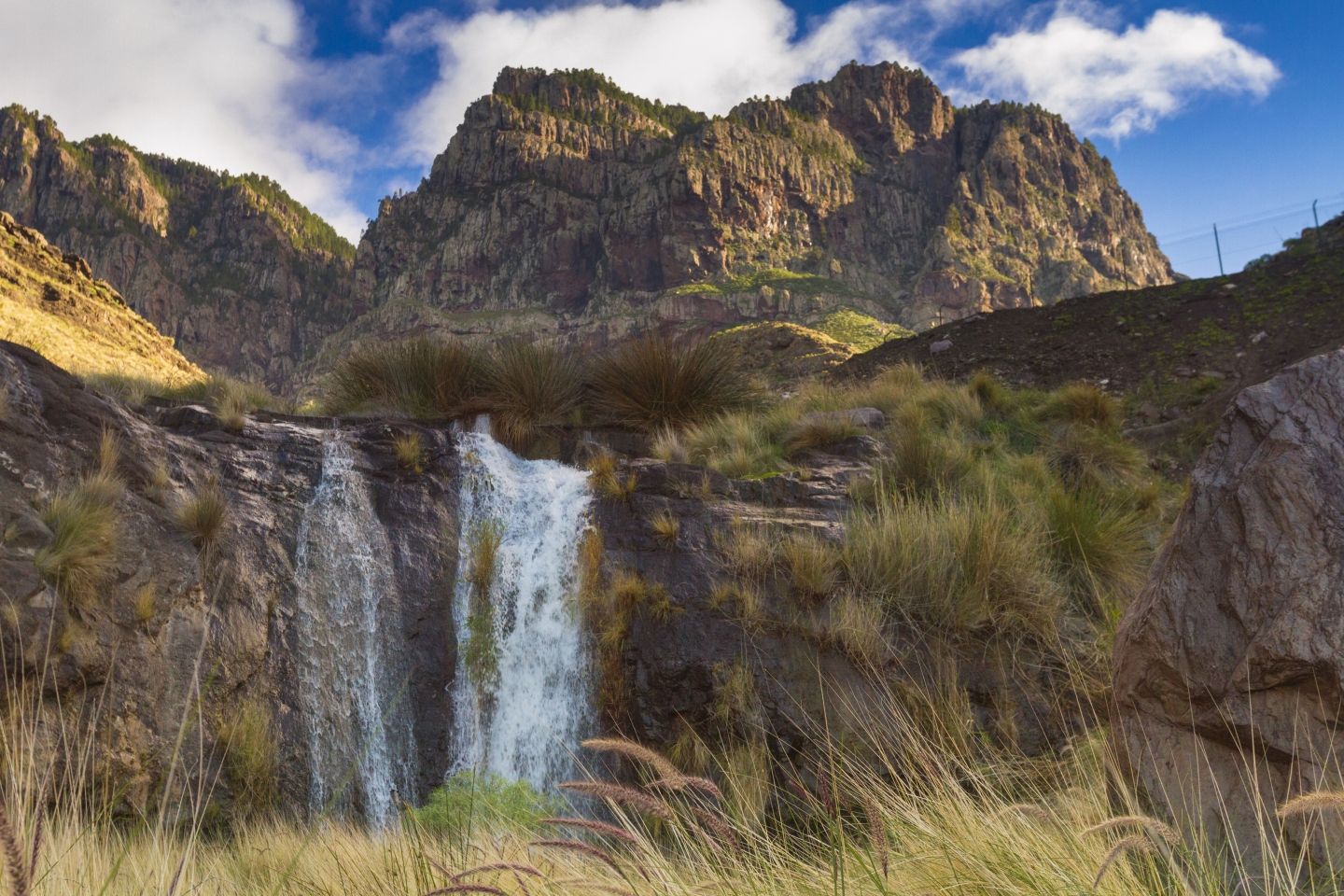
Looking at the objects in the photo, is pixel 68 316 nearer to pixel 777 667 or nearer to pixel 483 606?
pixel 483 606

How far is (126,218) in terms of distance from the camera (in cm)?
9369

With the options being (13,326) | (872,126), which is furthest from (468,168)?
(13,326)

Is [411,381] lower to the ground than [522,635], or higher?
higher

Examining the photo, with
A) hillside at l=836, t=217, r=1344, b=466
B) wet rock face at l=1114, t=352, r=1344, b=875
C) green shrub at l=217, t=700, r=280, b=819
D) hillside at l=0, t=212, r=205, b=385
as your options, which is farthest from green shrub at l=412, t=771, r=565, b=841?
hillside at l=0, t=212, r=205, b=385

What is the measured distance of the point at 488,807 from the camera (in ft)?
12.1

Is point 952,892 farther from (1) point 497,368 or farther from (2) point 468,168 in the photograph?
(2) point 468,168

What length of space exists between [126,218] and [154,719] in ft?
386

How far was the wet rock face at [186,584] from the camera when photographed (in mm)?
4230

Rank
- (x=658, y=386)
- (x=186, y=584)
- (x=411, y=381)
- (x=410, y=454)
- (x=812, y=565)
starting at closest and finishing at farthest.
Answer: (x=186, y=584) < (x=812, y=565) < (x=410, y=454) < (x=411, y=381) < (x=658, y=386)

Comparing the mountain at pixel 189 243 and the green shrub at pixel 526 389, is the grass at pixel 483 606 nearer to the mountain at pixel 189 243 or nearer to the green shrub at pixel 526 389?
the green shrub at pixel 526 389

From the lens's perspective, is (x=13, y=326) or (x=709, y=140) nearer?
(x=13, y=326)

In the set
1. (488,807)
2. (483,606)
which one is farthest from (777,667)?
(483,606)

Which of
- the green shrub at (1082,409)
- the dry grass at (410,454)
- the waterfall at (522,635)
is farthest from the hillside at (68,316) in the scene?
the green shrub at (1082,409)

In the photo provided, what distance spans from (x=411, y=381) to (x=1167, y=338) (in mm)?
13863
